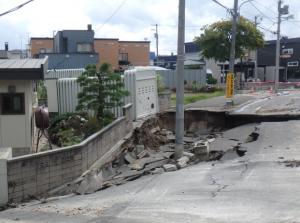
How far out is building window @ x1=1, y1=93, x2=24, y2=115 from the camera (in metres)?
11.7

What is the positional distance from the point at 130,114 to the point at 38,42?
38.8 m

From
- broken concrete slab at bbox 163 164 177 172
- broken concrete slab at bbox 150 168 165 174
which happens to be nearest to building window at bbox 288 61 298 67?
broken concrete slab at bbox 163 164 177 172

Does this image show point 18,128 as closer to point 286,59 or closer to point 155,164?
point 155,164

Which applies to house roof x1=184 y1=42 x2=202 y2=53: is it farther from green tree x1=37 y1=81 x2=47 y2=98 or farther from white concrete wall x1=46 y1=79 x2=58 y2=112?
white concrete wall x1=46 y1=79 x2=58 y2=112

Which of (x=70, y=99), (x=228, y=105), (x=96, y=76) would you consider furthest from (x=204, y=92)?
(x=96, y=76)

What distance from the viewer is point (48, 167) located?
9.83 meters

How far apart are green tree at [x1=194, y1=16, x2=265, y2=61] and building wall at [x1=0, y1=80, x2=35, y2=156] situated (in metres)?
30.2

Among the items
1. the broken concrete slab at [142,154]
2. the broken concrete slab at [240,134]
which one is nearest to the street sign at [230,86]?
the broken concrete slab at [240,134]

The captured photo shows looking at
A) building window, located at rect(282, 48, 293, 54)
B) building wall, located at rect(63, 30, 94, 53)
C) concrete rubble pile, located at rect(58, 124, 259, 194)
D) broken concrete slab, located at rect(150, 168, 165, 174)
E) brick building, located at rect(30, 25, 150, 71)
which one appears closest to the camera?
concrete rubble pile, located at rect(58, 124, 259, 194)

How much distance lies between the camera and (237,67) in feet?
176

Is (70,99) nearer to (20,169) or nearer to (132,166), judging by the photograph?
(132,166)

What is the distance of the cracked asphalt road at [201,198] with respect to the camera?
21.2 feet

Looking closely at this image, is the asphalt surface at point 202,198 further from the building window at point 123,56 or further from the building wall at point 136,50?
the building wall at point 136,50

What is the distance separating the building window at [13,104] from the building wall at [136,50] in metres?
43.9
